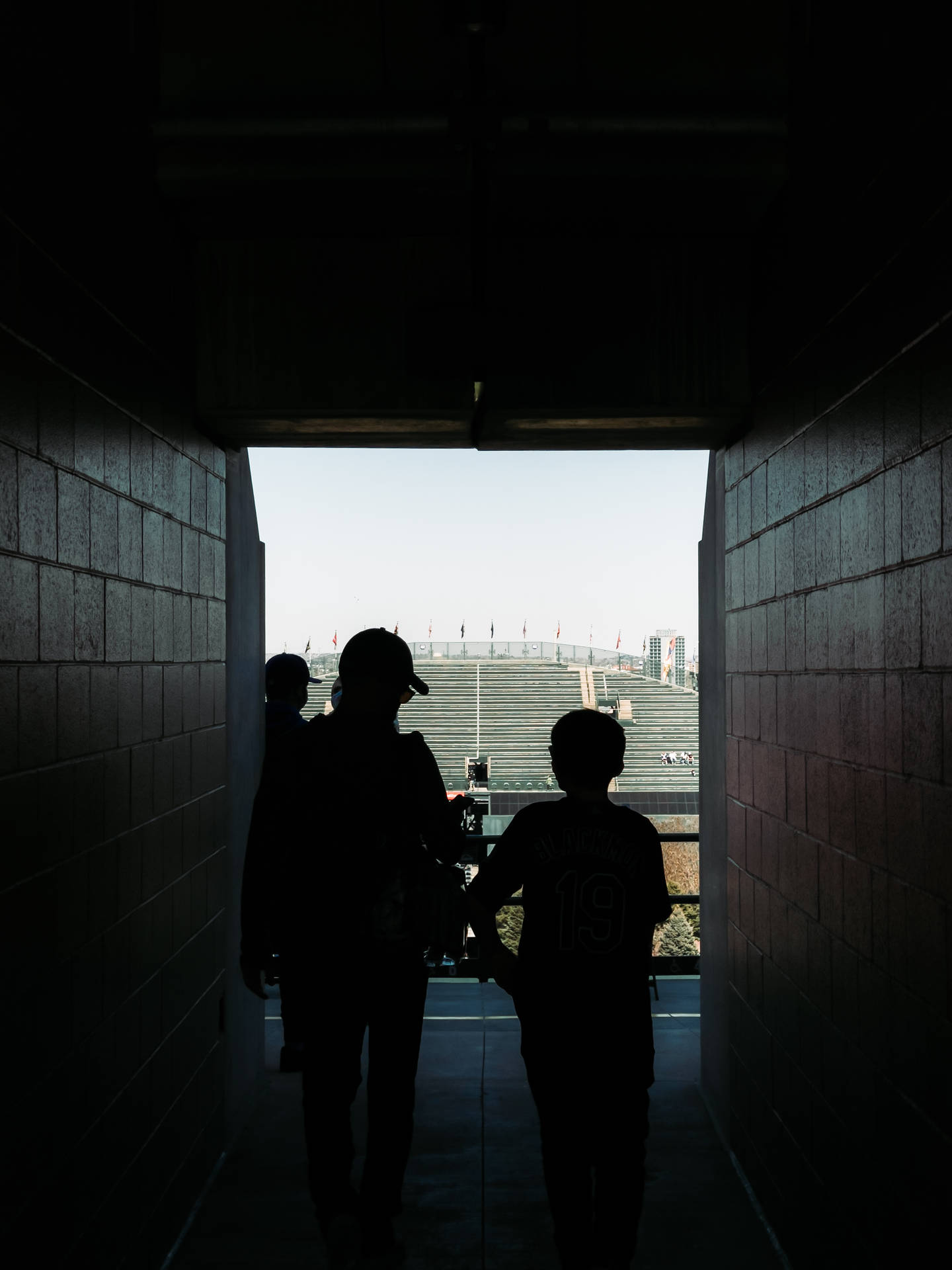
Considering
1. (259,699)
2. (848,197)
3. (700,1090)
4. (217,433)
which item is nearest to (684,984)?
(700,1090)

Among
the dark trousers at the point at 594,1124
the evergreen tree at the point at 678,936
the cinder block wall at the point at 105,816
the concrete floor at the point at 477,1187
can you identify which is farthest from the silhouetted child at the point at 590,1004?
the evergreen tree at the point at 678,936

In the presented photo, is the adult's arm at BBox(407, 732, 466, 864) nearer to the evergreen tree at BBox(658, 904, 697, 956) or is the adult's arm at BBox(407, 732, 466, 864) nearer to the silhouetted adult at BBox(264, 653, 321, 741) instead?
the silhouetted adult at BBox(264, 653, 321, 741)

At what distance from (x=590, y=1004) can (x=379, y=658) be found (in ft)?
2.76

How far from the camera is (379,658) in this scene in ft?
7.64

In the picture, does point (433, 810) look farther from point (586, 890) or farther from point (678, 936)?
point (678, 936)

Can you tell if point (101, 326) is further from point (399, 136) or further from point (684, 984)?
point (684, 984)

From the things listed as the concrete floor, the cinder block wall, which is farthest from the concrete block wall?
the cinder block wall

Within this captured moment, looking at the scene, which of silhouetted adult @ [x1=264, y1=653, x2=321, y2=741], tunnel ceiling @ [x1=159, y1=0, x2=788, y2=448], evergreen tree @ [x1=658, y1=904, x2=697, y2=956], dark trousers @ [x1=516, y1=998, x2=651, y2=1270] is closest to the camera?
dark trousers @ [x1=516, y1=998, x2=651, y2=1270]

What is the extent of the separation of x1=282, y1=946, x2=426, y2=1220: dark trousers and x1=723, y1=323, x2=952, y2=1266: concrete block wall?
0.86 meters

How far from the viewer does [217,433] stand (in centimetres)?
301

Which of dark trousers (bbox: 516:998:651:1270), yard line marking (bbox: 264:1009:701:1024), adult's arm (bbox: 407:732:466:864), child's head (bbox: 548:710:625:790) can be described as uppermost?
child's head (bbox: 548:710:625:790)

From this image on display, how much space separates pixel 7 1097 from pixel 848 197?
211cm

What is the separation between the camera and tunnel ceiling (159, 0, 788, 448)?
2.41 meters

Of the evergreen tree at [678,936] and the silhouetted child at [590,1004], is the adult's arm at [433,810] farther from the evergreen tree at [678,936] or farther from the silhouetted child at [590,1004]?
the evergreen tree at [678,936]
